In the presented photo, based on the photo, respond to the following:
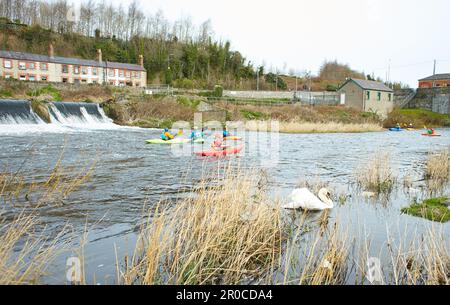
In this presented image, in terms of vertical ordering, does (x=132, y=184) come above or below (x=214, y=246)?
below

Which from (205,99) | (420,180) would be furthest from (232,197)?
(205,99)

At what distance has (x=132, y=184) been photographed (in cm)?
1057

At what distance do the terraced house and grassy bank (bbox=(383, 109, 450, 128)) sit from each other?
139ft

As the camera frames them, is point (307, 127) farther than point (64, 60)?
No

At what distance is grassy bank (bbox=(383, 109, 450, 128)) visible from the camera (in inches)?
2108

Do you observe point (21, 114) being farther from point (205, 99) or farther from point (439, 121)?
point (439, 121)

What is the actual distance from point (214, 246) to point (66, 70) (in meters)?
63.1

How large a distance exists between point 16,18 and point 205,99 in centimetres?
6147

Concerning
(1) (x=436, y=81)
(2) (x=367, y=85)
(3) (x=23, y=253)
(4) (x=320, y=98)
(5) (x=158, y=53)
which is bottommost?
(3) (x=23, y=253)

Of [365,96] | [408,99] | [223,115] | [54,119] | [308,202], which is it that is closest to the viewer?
[308,202]

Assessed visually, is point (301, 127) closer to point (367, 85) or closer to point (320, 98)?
point (320, 98)

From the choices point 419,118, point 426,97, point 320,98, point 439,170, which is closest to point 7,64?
point 320,98

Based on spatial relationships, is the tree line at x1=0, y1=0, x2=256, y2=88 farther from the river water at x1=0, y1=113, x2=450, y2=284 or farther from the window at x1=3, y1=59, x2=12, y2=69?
the river water at x1=0, y1=113, x2=450, y2=284

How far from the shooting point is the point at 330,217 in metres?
7.50
